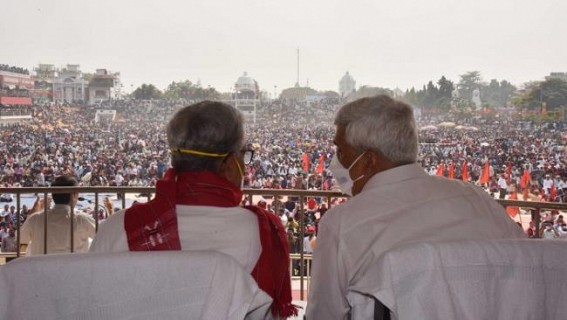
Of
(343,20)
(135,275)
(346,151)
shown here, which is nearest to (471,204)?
(346,151)

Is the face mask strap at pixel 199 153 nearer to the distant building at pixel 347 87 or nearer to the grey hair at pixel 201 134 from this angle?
the grey hair at pixel 201 134

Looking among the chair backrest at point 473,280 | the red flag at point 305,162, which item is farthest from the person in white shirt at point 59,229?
the red flag at point 305,162

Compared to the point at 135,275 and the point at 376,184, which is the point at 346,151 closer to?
the point at 376,184

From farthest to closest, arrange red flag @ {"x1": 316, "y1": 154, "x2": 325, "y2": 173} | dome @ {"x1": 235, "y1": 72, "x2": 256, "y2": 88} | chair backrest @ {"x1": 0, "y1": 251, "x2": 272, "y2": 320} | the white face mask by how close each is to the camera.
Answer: dome @ {"x1": 235, "y1": 72, "x2": 256, "y2": 88} < red flag @ {"x1": 316, "y1": 154, "x2": 325, "y2": 173} < the white face mask < chair backrest @ {"x1": 0, "y1": 251, "x2": 272, "y2": 320}

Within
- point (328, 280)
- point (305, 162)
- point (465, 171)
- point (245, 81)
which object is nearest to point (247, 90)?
point (245, 81)

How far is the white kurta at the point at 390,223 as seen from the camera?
115cm

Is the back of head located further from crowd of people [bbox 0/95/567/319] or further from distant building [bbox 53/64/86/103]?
distant building [bbox 53/64/86/103]

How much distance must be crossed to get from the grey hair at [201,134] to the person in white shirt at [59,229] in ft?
6.10

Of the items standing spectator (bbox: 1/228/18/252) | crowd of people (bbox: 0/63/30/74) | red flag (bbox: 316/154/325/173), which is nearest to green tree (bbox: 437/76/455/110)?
red flag (bbox: 316/154/325/173)

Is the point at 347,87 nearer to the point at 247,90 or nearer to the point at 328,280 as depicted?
the point at 247,90

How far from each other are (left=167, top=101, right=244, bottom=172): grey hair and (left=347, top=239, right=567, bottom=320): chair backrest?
21.9 inches

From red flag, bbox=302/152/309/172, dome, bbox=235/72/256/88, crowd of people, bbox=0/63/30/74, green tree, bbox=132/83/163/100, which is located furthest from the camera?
red flag, bbox=302/152/309/172

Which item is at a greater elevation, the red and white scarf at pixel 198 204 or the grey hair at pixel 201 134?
the grey hair at pixel 201 134

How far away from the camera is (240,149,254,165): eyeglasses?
1.39m
